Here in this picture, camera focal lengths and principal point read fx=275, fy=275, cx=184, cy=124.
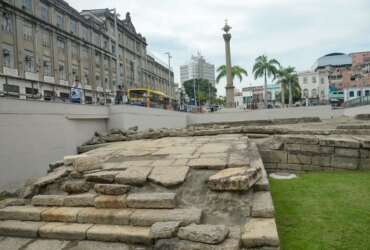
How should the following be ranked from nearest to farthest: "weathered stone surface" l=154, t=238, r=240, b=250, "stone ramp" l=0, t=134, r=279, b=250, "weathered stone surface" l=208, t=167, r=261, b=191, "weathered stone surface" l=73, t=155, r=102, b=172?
1. "weathered stone surface" l=154, t=238, r=240, b=250
2. "stone ramp" l=0, t=134, r=279, b=250
3. "weathered stone surface" l=208, t=167, r=261, b=191
4. "weathered stone surface" l=73, t=155, r=102, b=172

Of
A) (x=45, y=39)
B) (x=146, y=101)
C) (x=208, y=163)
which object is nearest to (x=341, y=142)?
(x=208, y=163)

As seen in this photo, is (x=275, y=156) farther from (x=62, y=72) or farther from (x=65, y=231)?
(x=62, y=72)

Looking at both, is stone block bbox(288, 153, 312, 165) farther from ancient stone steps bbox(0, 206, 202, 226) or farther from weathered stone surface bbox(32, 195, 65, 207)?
weathered stone surface bbox(32, 195, 65, 207)

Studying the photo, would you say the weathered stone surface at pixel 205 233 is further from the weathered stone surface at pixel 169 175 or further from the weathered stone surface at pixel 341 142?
the weathered stone surface at pixel 341 142

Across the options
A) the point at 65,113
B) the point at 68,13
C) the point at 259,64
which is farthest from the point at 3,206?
the point at 259,64

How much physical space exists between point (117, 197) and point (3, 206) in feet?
5.28

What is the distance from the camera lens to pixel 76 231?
288 centimetres

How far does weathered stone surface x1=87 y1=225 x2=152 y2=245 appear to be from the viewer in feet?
8.72

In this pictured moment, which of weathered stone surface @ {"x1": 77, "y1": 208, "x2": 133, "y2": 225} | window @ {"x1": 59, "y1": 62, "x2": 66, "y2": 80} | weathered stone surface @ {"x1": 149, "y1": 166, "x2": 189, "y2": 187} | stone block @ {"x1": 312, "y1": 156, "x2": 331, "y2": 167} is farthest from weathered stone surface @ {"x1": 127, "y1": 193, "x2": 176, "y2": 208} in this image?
window @ {"x1": 59, "y1": 62, "x2": 66, "y2": 80}

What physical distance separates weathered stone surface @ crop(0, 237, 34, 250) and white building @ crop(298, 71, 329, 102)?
66475mm

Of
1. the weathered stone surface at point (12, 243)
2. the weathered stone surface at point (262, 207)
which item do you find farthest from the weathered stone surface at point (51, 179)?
the weathered stone surface at point (262, 207)

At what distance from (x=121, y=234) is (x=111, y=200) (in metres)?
0.58

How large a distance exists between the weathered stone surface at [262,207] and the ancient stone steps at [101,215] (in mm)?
570

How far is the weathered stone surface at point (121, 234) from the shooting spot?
2657 mm
